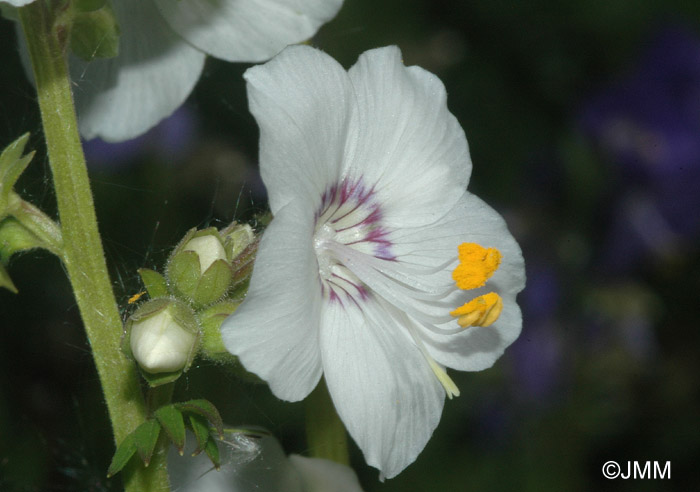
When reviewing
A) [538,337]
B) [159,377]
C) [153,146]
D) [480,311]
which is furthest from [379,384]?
[538,337]

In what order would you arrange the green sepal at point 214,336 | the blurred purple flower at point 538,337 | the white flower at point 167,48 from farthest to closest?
the blurred purple flower at point 538,337
the white flower at point 167,48
the green sepal at point 214,336

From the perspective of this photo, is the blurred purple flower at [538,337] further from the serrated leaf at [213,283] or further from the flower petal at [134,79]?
the serrated leaf at [213,283]

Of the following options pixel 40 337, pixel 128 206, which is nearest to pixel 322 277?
pixel 128 206

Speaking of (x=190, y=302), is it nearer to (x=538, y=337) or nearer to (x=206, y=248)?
(x=206, y=248)

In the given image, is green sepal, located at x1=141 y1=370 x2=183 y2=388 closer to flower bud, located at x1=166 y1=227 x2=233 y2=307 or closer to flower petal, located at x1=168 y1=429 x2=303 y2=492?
flower bud, located at x1=166 y1=227 x2=233 y2=307

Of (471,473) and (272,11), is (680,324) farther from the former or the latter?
(272,11)

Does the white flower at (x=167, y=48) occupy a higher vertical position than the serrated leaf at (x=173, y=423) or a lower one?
higher

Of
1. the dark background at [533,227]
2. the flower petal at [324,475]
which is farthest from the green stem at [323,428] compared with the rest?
the dark background at [533,227]

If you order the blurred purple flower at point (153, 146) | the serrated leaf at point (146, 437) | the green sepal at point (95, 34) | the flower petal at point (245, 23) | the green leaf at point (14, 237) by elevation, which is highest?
the green sepal at point (95, 34)
